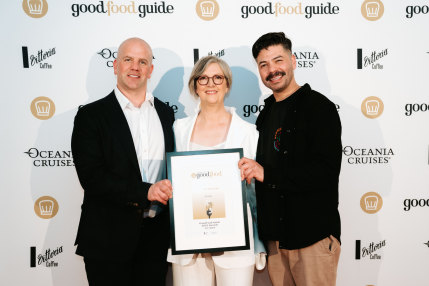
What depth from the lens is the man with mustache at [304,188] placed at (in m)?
1.74

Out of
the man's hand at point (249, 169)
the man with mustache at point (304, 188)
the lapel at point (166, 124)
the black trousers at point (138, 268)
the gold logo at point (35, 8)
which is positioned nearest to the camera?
the man's hand at point (249, 169)

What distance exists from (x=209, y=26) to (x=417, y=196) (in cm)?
211

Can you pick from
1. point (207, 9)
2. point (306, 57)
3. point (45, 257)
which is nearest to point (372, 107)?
point (306, 57)

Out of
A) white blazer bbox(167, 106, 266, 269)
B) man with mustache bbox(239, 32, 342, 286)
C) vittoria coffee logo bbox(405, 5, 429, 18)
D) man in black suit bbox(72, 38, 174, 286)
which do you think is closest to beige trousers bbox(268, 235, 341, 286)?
man with mustache bbox(239, 32, 342, 286)

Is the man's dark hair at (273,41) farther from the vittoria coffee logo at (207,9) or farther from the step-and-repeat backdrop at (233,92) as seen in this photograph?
the vittoria coffee logo at (207,9)

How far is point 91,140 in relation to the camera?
1.83m

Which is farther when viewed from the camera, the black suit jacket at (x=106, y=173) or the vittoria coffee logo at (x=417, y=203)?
Result: the vittoria coffee logo at (x=417, y=203)

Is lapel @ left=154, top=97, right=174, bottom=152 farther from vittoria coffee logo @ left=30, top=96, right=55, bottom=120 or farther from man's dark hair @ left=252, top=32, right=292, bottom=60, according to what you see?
vittoria coffee logo @ left=30, top=96, right=55, bottom=120

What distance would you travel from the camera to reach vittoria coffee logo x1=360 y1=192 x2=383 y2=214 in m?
2.58

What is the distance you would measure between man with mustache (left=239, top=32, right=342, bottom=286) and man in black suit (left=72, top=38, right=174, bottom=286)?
61cm

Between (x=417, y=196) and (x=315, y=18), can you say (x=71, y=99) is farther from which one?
(x=417, y=196)

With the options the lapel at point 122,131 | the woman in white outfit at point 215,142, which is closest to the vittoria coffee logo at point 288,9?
the woman in white outfit at point 215,142

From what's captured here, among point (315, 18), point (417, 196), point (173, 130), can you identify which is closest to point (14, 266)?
point (173, 130)

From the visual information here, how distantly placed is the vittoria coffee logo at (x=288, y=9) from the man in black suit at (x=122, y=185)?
1045mm
